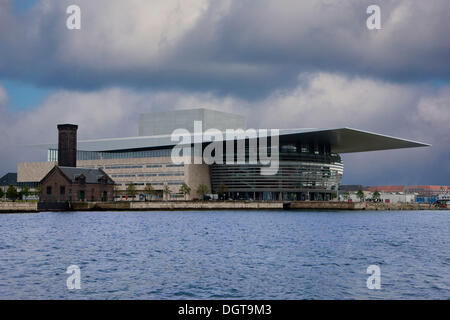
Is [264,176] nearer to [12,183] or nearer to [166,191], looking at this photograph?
[166,191]

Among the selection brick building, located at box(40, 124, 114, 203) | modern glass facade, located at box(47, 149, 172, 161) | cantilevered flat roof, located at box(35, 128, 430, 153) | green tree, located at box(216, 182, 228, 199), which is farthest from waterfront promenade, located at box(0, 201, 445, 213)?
modern glass facade, located at box(47, 149, 172, 161)

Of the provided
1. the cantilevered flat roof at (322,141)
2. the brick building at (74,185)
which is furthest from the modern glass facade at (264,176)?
the brick building at (74,185)

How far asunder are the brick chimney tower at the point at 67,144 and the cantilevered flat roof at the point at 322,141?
10.3 meters

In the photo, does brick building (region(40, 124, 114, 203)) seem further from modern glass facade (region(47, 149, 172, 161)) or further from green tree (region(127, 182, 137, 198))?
modern glass facade (region(47, 149, 172, 161))

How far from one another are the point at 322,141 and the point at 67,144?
1961 inches

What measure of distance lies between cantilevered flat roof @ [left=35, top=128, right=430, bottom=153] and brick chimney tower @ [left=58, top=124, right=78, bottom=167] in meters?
10.3

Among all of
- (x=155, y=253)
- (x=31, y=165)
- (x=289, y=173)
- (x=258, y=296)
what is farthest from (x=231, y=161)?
(x=258, y=296)

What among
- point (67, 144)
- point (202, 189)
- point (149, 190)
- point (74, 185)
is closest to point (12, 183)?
point (67, 144)

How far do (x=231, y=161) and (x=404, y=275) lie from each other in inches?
3689

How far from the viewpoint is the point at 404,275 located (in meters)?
19.9

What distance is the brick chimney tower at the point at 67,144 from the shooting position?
10850 centimetres

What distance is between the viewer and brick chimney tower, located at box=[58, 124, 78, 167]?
356 ft
